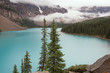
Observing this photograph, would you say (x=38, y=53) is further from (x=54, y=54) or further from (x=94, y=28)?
(x=94, y=28)

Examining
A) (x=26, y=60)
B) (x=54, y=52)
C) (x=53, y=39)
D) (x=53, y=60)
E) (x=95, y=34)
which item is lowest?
(x=95, y=34)

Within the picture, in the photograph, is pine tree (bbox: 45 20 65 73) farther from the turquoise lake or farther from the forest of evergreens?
the forest of evergreens

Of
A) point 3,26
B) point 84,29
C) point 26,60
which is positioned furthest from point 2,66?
point 3,26

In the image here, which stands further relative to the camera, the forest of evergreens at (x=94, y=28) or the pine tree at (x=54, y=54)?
the forest of evergreens at (x=94, y=28)

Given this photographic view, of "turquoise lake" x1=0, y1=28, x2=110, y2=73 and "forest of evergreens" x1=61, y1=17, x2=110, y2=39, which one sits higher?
"forest of evergreens" x1=61, y1=17, x2=110, y2=39

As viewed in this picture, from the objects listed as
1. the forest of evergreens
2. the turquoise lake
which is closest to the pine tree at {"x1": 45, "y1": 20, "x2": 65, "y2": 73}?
the turquoise lake

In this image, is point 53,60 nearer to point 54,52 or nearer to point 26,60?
point 54,52

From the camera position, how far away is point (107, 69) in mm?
6754

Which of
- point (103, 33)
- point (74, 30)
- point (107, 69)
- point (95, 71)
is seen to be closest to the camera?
point (107, 69)

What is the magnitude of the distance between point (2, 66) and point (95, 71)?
24.4 meters

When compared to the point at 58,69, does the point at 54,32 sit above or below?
above

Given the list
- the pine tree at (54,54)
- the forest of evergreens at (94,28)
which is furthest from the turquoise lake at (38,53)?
the forest of evergreens at (94,28)

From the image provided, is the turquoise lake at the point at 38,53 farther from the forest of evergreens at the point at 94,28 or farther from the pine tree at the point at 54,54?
the forest of evergreens at the point at 94,28

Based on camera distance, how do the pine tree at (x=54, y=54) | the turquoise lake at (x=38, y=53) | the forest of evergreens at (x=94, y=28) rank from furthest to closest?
1. the forest of evergreens at (x=94, y=28)
2. the turquoise lake at (x=38, y=53)
3. the pine tree at (x=54, y=54)
